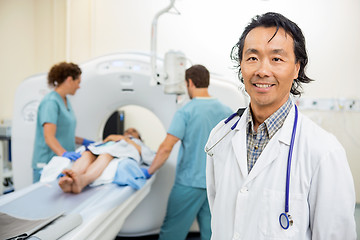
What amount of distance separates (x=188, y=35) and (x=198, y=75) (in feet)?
1.60

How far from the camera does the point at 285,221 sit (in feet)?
2.27

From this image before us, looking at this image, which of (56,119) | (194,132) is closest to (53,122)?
(56,119)

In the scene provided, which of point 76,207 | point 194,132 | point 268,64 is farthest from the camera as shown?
point 194,132

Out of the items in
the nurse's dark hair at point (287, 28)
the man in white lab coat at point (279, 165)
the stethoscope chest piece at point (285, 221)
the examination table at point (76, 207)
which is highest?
the nurse's dark hair at point (287, 28)

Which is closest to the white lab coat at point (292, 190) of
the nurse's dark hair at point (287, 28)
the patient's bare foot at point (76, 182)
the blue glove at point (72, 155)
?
the nurse's dark hair at point (287, 28)

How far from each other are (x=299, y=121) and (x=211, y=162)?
0.28 metres

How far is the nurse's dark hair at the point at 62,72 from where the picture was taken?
75.5 inches

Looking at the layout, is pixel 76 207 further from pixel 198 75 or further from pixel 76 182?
pixel 198 75

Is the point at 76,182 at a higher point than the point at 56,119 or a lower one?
lower

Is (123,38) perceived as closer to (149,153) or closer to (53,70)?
(53,70)

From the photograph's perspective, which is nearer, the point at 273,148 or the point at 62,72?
the point at 273,148

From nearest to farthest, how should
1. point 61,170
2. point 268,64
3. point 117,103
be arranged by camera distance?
point 268,64, point 61,170, point 117,103

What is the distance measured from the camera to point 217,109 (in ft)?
4.63

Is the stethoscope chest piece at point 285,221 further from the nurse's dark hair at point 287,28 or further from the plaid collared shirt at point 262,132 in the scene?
the nurse's dark hair at point 287,28
